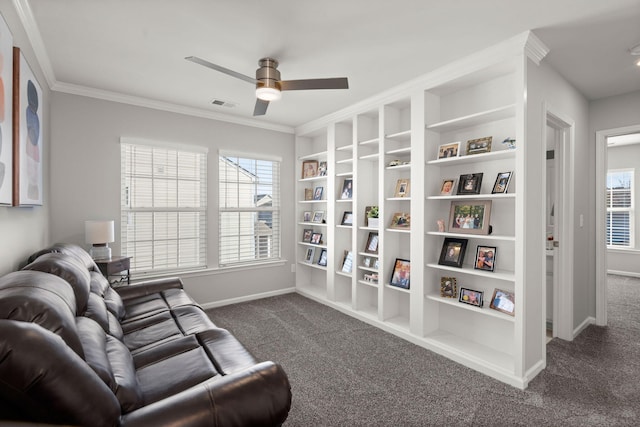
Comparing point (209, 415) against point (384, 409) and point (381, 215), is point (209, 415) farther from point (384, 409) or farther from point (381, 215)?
point (381, 215)

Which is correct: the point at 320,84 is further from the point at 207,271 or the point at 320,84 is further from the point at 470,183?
the point at 207,271

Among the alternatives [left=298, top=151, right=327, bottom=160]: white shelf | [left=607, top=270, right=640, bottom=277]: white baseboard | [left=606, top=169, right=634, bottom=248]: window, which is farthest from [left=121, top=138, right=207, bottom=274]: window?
[left=606, top=169, right=634, bottom=248]: window

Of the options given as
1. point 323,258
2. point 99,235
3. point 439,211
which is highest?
point 439,211

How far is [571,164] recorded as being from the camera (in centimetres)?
324

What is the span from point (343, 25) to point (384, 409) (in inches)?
106

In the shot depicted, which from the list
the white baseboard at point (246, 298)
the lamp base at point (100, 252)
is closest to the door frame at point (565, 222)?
the white baseboard at point (246, 298)

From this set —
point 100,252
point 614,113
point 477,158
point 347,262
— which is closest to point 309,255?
point 347,262

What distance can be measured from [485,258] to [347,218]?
1.88 metres

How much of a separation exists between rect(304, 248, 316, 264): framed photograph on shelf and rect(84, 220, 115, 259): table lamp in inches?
105

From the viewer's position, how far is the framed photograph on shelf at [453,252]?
2973mm

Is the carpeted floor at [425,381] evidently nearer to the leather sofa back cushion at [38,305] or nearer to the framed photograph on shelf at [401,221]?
the framed photograph on shelf at [401,221]

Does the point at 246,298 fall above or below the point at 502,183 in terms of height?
below

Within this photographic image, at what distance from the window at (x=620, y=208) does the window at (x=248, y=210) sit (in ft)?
22.9

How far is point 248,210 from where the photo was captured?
4.73 m
